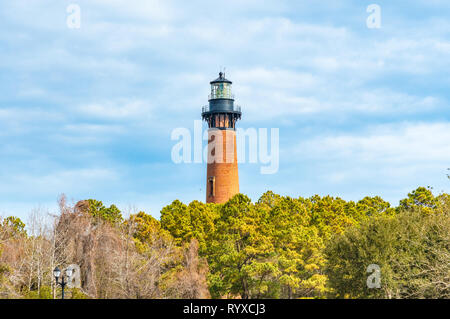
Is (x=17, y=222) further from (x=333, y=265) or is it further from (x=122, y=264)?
(x=333, y=265)

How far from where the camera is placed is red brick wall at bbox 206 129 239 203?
85688 millimetres

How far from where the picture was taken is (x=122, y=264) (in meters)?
49.2

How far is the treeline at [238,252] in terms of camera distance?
49094 millimetres

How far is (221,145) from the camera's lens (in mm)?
86750

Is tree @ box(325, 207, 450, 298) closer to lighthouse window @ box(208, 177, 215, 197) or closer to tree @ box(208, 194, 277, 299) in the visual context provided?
tree @ box(208, 194, 277, 299)

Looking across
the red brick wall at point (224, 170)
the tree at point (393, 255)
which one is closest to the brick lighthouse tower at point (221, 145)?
the red brick wall at point (224, 170)

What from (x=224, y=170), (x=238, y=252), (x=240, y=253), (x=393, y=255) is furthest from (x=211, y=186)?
(x=393, y=255)

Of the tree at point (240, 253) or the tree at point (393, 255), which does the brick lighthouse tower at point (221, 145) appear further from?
the tree at point (393, 255)

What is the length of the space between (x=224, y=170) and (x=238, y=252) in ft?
82.5

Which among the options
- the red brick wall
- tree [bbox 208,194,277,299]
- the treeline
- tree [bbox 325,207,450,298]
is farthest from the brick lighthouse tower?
tree [bbox 325,207,450,298]

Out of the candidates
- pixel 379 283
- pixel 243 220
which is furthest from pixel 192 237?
pixel 379 283

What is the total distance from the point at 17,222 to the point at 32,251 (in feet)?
97.8

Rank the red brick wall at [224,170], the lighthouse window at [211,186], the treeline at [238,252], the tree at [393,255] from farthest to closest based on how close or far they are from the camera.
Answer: the lighthouse window at [211,186], the red brick wall at [224,170], the treeline at [238,252], the tree at [393,255]
